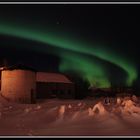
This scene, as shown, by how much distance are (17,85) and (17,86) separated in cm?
10

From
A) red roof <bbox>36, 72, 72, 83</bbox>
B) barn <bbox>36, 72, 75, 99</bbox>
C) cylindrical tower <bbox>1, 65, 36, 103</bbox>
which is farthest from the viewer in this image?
red roof <bbox>36, 72, 72, 83</bbox>

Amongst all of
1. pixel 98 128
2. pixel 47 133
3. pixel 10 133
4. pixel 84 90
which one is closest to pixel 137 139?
pixel 98 128

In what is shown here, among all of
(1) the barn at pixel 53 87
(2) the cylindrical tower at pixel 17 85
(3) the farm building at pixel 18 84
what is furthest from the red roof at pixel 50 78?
(2) the cylindrical tower at pixel 17 85

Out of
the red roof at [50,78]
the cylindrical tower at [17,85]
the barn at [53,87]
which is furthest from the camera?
the red roof at [50,78]

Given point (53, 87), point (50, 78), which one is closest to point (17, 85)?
point (53, 87)

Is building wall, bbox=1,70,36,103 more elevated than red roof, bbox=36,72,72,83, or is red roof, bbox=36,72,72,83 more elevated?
red roof, bbox=36,72,72,83

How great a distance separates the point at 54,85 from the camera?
1665 inches

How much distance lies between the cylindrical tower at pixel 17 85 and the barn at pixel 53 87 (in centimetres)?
956

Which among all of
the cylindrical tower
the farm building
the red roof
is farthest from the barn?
the cylindrical tower

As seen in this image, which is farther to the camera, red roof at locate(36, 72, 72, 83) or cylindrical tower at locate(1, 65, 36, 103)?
red roof at locate(36, 72, 72, 83)

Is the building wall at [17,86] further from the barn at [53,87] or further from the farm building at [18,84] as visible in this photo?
the barn at [53,87]

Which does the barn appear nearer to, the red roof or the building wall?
the red roof

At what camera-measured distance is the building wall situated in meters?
29.3

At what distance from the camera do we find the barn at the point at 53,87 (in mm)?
40594
